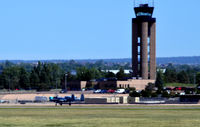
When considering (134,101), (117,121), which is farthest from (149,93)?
(117,121)

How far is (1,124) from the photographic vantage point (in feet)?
226

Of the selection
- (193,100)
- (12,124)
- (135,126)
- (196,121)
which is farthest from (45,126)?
(193,100)

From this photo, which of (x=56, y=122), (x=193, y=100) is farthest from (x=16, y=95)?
(x=56, y=122)

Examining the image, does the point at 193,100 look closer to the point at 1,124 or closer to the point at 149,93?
the point at 149,93

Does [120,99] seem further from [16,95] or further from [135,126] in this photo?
[135,126]

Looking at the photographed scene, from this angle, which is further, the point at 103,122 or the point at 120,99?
the point at 120,99

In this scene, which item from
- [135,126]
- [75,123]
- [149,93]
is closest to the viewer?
[135,126]

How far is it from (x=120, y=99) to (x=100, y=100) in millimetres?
4506

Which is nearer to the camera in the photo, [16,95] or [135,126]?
[135,126]

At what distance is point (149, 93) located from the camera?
17525cm

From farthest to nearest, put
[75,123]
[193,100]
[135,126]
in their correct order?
[193,100] < [75,123] < [135,126]

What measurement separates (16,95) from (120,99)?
48459mm

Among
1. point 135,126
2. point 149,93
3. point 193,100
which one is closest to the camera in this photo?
point 135,126

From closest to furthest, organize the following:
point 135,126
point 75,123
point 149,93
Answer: point 135,126
point 75,123
point 149,93
